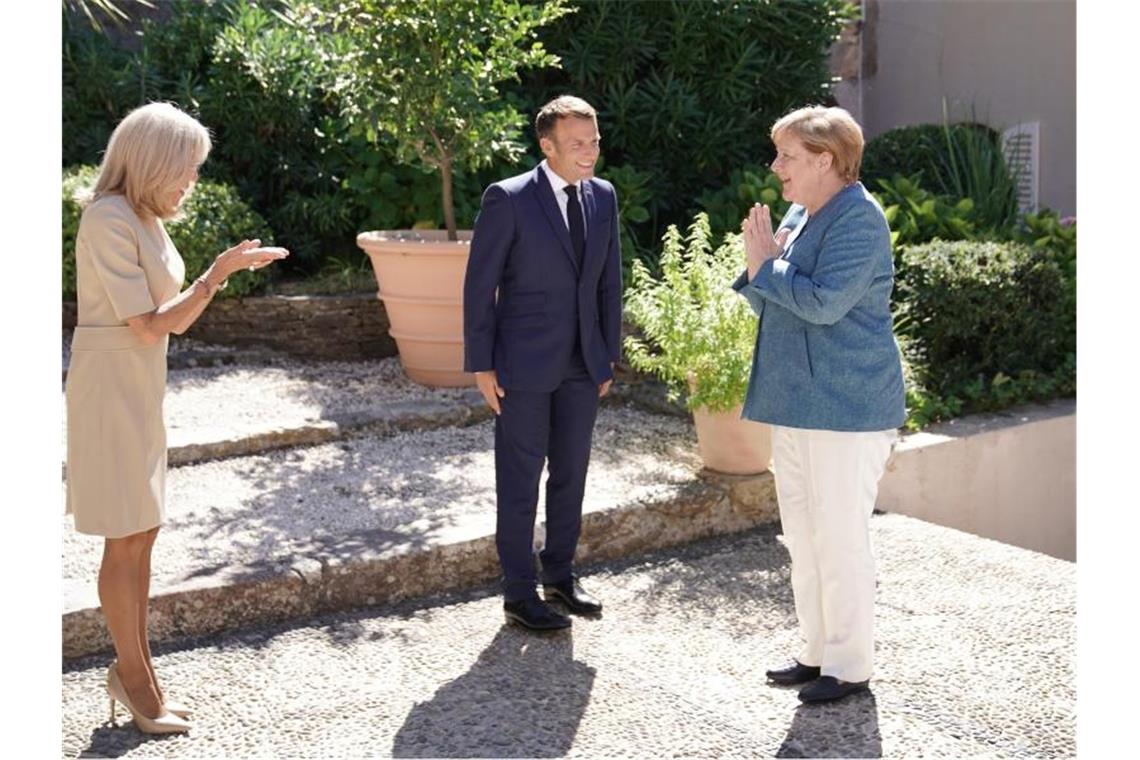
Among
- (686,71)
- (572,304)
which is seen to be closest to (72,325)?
(686,71)

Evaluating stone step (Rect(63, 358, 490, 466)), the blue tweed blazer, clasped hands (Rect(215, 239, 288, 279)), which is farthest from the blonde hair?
stone step (Rect(63, 358, 490, 466))

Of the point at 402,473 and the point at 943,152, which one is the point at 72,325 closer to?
the point at 402,473

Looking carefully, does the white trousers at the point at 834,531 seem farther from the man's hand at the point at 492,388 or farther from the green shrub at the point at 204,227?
the green shrub at the point at 204,227

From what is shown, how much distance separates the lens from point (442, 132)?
7422mm

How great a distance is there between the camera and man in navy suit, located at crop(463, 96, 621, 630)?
4449 millimetres

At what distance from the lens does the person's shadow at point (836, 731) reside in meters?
3.70

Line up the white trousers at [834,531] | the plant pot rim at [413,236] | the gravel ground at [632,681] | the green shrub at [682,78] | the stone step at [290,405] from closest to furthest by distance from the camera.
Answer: the gravel ground at [632,681] < the white trousers at [834,531] < the stone step at [290,405] < the plant pot rim at [413,236] < the green shrub at [682,78]

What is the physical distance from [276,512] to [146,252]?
6.93 ft

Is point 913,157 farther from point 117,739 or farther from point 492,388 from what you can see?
point 117,739

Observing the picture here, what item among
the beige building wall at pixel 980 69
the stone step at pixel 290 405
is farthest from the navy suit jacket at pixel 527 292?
the beige building wall at pixel 980 69

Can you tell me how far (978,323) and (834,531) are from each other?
3.96 m

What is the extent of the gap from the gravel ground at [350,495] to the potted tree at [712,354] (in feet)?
0.86

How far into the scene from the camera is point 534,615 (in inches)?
179

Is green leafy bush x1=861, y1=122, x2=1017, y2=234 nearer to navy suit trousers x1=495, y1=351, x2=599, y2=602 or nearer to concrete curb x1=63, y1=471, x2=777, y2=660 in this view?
concrete curb x1=63, y1=471, x2=777, y2=660
